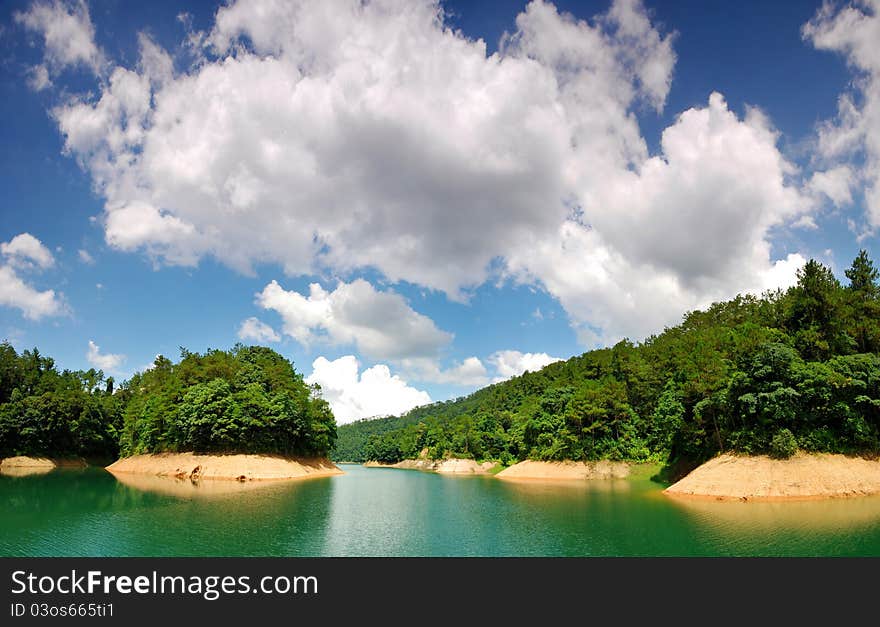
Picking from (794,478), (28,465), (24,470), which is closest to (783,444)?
(794,478)

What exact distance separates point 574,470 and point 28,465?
9155 cm

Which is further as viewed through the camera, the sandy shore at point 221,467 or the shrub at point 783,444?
the sandy shore at point 221,467

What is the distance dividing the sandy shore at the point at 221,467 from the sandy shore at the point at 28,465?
12.1m

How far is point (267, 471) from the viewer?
7062 cm

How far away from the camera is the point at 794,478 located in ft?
130

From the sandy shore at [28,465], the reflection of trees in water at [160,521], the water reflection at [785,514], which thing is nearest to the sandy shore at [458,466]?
the reflection of trees in water at [160,521]

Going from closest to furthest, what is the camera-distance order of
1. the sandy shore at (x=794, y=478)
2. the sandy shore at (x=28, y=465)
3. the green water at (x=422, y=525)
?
the green water at (x=422, y=525)
the sandy shore at (x=794, y=478)
the sandy shore at (x=28, y=465)

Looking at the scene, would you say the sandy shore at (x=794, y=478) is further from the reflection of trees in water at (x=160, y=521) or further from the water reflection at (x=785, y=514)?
the reflection of trees in water at (x=160, y=521)

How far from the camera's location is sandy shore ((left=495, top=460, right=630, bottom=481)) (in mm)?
69188

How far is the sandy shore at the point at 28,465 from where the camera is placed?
7739 cm

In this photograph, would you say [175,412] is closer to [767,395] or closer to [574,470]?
[574,470]

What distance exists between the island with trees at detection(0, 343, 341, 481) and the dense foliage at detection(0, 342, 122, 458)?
0.18 m
